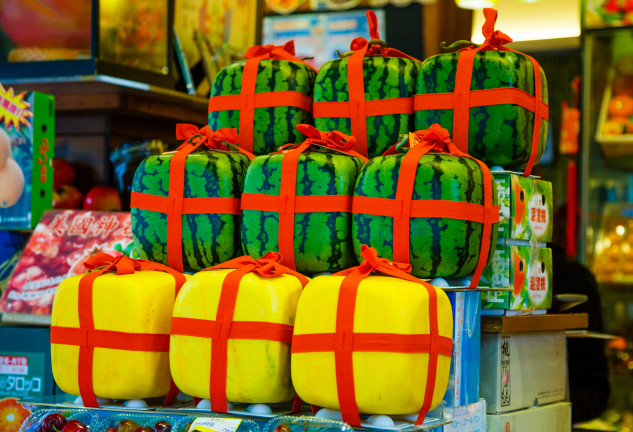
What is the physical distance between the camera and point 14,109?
343 centimetres

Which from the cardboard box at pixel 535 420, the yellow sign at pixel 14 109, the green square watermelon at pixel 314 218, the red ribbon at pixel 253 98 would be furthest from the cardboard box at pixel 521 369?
the yellow sign at pixel 14 109

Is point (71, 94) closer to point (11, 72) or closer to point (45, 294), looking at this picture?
point (11, 72)

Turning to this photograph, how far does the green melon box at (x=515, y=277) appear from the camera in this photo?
7.88 feet

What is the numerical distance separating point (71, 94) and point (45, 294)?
109 cm

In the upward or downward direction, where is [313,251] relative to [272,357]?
upward

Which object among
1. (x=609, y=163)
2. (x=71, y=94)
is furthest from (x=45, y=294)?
(x=609, y=163)

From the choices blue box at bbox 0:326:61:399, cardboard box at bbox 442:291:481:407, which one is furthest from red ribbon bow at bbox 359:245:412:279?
blue box at bbox 0:326:61:399

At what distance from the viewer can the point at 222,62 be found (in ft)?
15.2

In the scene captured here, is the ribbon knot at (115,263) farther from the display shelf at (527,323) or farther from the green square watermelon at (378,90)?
the display shelf at (527,323)

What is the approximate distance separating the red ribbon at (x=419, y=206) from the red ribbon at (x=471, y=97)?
7.8 inches

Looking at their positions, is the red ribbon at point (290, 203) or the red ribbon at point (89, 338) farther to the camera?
the red ribbon at point (290, 203)

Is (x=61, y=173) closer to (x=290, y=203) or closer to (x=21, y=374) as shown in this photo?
(x=21, y=374)

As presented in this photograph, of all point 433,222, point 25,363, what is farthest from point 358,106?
point 25,363

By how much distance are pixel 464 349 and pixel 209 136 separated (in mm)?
954
